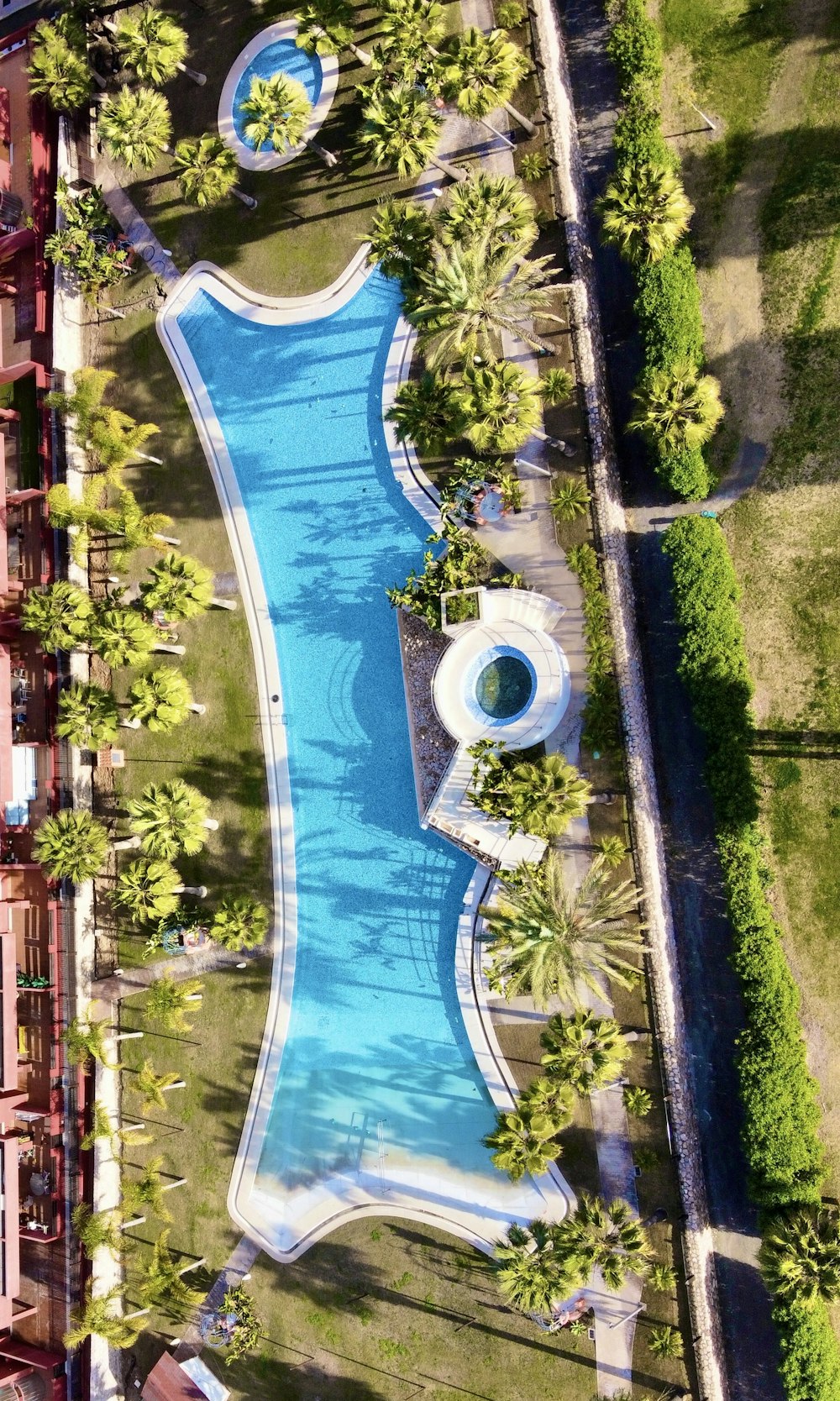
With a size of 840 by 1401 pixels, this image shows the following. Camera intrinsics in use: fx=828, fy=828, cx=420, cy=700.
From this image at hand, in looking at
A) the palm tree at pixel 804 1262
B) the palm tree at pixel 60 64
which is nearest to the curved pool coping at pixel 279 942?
the palm tree at pixel 804 1262

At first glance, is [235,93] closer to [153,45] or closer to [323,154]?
[153,45]

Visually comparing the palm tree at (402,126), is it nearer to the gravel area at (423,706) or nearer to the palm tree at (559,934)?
the gravel area at (423,706)

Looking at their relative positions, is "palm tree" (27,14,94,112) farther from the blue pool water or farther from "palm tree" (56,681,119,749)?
"palm tree" (56,681,119,749)

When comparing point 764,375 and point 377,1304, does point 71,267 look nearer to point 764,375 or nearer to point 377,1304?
point 764,375

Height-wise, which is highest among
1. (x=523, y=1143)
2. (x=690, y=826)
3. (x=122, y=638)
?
(x=122, y=638)

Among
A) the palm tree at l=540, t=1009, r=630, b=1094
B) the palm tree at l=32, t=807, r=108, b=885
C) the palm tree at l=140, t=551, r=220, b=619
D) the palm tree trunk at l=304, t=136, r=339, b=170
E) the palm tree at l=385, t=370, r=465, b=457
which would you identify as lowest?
the palm tree at l=540, t=1009, r=630, b=1094

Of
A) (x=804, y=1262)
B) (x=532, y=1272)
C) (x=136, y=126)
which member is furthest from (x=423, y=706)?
(x=136, y=126)

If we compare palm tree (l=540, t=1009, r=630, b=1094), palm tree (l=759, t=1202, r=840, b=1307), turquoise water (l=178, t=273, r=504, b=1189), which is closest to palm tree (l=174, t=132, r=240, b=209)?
turquoise water (l=178, t=273, r=504, b=1189)
